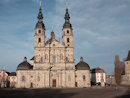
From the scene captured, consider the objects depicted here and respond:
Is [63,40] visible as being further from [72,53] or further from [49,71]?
[49,71]

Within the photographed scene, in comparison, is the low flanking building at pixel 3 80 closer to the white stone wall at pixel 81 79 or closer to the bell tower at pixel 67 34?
the bell tower at pixel 67 34

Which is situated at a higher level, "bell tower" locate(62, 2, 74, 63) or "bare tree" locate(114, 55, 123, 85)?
"bell tower" locate(62, 2, 74, 63)

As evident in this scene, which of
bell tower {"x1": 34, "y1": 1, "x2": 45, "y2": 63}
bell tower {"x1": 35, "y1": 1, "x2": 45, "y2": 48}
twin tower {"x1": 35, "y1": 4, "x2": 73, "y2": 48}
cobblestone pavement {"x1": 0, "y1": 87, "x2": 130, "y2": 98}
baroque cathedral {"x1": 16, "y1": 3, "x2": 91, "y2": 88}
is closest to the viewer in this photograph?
cobblestone pavement {"x1": 0, "y1": 87, "x2": 130, "y2": 98}

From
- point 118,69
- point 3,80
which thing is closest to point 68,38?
point 3,80

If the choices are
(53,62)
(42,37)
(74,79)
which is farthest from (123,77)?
(42,37)

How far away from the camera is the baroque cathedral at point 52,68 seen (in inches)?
2057

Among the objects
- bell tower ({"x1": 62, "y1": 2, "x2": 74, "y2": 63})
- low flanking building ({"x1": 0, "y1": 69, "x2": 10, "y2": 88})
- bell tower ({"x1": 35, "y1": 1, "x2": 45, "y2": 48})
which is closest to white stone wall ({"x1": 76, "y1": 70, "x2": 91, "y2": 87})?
bell tower ({"x1": 62, "y1": 2, "x2": 74, "y2": 63})

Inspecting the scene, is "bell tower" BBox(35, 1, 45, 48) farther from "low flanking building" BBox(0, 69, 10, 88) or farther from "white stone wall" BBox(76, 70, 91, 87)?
"low flanking building" BBox(0, 69, 10, 88)

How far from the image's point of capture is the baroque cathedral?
171ft

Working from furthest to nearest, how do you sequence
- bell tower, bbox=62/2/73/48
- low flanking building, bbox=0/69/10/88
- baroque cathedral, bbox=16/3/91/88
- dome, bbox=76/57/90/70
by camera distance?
low flanking building, bbox=0/69/10/88 → bell tower, bbox=62/2/73/48 → dome, bbox=76/57/90/70 → baroque cathedral, bbox=16/3/91/88

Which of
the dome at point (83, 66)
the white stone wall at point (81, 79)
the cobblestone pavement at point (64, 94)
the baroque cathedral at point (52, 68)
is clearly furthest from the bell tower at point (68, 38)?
the cobblestone pavement at point (64, 94)

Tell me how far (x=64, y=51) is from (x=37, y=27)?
12.1m

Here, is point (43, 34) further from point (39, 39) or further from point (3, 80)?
point (3, 80)

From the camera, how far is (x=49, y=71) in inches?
2074
